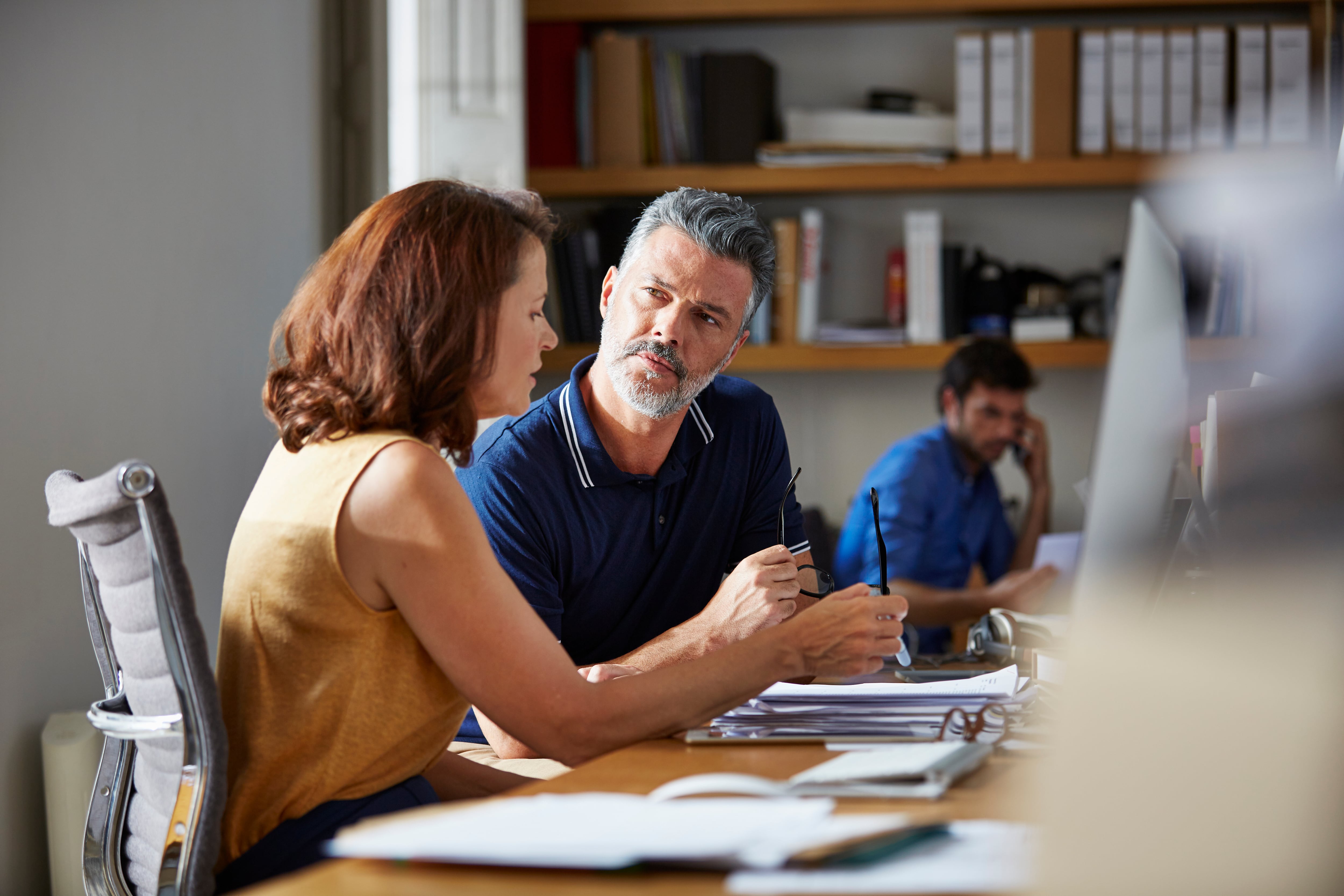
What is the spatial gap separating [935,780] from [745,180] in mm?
2809

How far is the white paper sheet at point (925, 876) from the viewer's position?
0.57 metres

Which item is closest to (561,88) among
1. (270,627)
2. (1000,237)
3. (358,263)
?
(1000,237)

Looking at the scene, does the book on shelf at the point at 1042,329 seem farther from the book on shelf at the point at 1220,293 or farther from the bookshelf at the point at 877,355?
the book on shelf at the point at 1220,293

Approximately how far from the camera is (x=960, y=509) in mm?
3174

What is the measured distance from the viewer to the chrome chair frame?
0.95 m

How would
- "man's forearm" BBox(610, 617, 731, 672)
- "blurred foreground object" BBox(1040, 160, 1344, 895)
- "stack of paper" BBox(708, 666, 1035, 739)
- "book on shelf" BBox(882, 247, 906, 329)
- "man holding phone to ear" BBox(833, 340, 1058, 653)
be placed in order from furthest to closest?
"book on shelf" BBox(882, 247, 906, 329) → "man holding phone to ear" BBox(833, 340, 1058, 653) → "man's forearm" BBox(610, 617, 731, 672) → "stack of paper" BBox(708, 666, 1035, 739) → "blurred foreground object" BBox(1040, 160, 1344, 895)

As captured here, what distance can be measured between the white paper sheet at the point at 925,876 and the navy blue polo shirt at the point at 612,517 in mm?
877

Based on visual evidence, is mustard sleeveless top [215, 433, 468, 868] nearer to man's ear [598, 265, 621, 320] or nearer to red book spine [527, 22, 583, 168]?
man's ear [598, 265, 621, 320]

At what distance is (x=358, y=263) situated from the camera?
1.11 meters

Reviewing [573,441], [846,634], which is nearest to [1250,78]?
[573,441]

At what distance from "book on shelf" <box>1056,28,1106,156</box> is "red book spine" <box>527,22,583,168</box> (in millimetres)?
1452

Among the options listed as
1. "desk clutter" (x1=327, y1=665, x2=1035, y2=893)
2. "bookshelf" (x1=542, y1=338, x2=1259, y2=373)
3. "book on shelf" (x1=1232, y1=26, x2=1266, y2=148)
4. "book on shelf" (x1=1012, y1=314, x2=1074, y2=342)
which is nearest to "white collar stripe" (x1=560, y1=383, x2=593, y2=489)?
"desk clutter" (x1=327, y1=665, x2=1035, y2=893)

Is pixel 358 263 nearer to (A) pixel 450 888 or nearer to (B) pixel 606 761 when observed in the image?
(B) pixel 606 761

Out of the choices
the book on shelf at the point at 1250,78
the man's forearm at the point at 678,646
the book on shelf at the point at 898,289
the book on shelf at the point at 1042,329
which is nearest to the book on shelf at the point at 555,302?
the book on shelf at the point at 898,289
